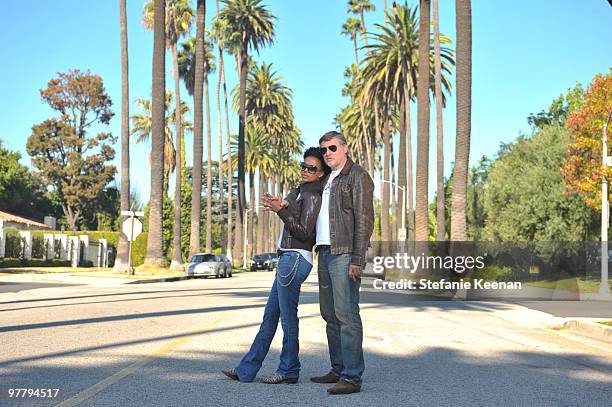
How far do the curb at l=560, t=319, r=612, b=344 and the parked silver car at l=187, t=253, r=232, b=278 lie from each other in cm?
2879

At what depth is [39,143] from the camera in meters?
74.9

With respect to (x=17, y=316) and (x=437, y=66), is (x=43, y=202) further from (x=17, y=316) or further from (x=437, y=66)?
(x=17, y=316)

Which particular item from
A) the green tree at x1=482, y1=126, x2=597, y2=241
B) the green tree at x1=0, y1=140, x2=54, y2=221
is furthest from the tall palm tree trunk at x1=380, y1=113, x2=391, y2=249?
the green tree at x1=0, y1=140, x2=54, y2=221

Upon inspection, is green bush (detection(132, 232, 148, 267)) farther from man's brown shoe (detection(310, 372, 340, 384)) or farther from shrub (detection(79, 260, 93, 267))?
man's brown shoe (detection(310, 372, 340, 384))

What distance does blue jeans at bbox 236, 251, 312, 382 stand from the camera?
7203 millimetres

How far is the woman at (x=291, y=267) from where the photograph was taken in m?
7.17

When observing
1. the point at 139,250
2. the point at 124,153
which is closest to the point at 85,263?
the point at 139,250

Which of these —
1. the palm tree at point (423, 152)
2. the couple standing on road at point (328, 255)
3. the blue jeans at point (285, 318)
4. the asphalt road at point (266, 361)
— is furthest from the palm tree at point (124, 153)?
the couple standing on road at point (328, 255)

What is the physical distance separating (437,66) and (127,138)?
17.6 m

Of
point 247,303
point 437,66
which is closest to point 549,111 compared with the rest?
point 437,66

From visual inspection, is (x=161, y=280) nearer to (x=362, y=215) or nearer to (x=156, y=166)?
(x=156, y=166)

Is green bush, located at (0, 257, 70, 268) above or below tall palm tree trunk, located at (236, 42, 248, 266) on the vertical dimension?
below

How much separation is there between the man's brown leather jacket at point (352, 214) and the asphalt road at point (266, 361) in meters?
1.30

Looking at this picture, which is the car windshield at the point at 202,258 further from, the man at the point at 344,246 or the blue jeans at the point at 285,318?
the man at the point at 344,246
